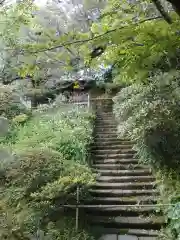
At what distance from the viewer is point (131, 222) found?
6.81 metres

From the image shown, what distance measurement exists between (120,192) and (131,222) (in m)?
1.12

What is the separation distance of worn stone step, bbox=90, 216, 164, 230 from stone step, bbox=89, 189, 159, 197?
83 centimetres

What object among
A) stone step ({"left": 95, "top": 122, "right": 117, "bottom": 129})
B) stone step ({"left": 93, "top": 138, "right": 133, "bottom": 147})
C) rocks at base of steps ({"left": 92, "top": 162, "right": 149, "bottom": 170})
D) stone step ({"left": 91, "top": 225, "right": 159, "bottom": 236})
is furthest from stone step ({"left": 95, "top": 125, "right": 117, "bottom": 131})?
stone step ({"left": 91, "top": 225, "right": 159, "bottom": 236})

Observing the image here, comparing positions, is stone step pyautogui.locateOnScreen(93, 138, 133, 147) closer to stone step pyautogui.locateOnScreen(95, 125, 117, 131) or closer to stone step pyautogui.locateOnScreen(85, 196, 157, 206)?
stone step pyautogui.locateOnScreen(95, 125, 117, 131)

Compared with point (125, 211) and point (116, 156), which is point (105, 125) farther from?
point (125, 211)

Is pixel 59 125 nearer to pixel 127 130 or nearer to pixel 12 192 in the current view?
pixel 127 130

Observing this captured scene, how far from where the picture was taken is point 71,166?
760cm

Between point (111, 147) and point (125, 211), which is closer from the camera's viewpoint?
point (125, 211)

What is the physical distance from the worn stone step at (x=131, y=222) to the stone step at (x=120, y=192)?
0.83 m

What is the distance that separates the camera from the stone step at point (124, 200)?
288 inches

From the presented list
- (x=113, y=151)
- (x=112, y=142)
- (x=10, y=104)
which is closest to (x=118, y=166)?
(x=113, y=151)

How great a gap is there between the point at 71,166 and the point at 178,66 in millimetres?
3652

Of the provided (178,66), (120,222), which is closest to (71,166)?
(120,222)

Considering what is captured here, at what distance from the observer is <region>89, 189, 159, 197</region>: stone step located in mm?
7694
